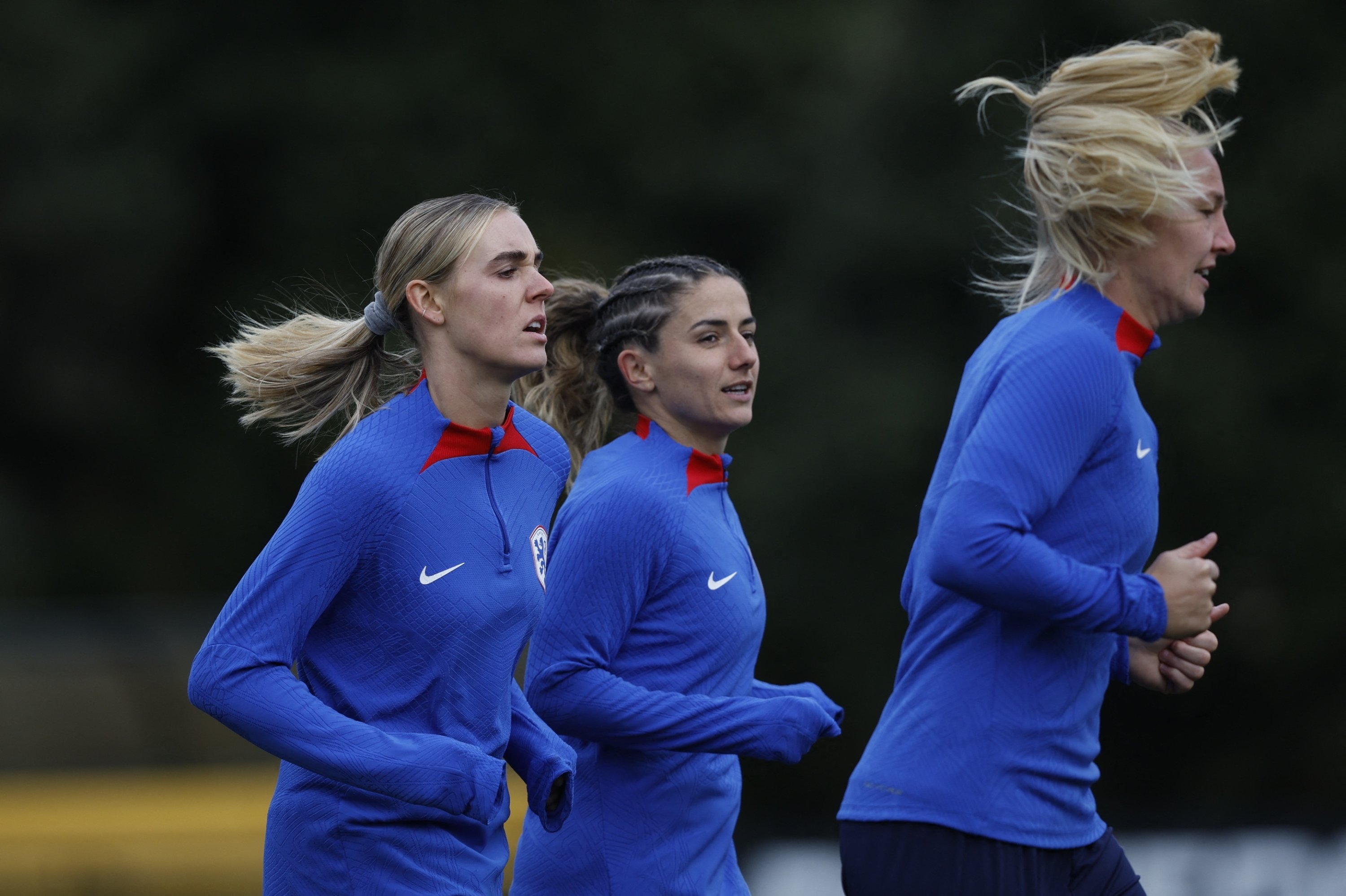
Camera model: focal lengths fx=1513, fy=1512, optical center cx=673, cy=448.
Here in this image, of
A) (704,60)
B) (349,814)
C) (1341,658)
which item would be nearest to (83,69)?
(704,60)

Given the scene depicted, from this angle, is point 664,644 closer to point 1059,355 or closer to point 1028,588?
point 1028,588

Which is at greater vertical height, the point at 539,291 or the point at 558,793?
the point at 539,291

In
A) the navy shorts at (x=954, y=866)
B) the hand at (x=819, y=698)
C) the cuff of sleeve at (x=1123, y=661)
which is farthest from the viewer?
the hand at (x=819, y=698)

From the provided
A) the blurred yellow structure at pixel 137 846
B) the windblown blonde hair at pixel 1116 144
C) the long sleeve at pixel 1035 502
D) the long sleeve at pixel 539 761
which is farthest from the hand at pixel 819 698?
the blurred yellow structure at pixel 137 846

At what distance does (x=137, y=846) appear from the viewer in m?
6.78

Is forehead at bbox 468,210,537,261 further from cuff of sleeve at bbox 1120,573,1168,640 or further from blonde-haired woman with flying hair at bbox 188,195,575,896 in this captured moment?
cuff of sleeve at bbox 1120,573,1168,640

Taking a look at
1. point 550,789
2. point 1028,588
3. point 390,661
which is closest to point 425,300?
point 390,661

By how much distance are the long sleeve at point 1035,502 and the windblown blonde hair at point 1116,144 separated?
0.26m

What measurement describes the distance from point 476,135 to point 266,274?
2207 mm

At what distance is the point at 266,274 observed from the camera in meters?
13.3

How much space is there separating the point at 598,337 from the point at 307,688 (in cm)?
134

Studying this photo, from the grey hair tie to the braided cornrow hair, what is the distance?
66 centimetres

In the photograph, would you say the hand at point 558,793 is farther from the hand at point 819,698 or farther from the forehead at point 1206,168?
the forehead at point 1206,168

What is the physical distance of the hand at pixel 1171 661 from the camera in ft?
9.38
